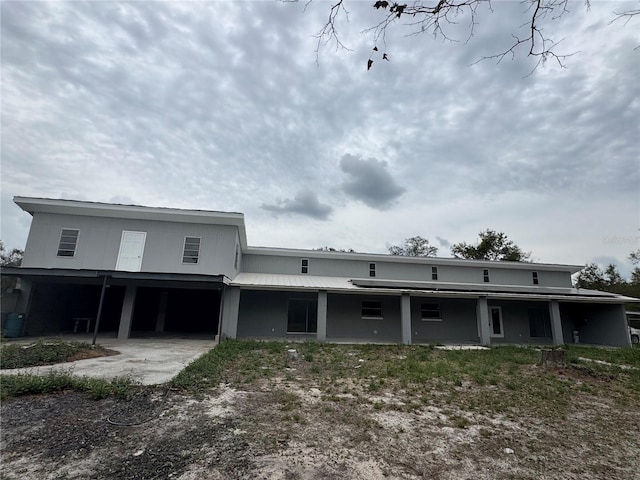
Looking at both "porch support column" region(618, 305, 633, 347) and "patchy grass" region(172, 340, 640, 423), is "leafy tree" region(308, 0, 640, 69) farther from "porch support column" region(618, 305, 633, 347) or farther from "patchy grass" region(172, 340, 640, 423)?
"porch support column" region(618, 305, 633, 347)

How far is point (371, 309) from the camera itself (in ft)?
54.9

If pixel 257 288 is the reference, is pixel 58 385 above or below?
below

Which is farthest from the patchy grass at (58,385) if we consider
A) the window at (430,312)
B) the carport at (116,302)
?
the window at (430,312)

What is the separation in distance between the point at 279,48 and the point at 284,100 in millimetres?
4827

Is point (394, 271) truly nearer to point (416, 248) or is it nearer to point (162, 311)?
point (162, 311)

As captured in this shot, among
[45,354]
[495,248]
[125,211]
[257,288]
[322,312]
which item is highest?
[495,248]

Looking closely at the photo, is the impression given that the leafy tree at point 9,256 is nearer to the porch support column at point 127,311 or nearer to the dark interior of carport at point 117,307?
the dark interior of carport at point 117,307

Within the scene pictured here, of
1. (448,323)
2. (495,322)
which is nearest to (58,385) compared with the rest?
(448,323)

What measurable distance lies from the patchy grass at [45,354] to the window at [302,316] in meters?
7.94

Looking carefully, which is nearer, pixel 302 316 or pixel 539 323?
pixel 302 316

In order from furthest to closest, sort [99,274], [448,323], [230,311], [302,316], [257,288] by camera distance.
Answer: [448,323] → [302,316] → [257,288] → [230,311] → [99,274]

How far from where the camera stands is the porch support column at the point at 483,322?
50.0 ft

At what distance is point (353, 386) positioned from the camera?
684 cm

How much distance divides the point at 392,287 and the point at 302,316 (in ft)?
15.4
